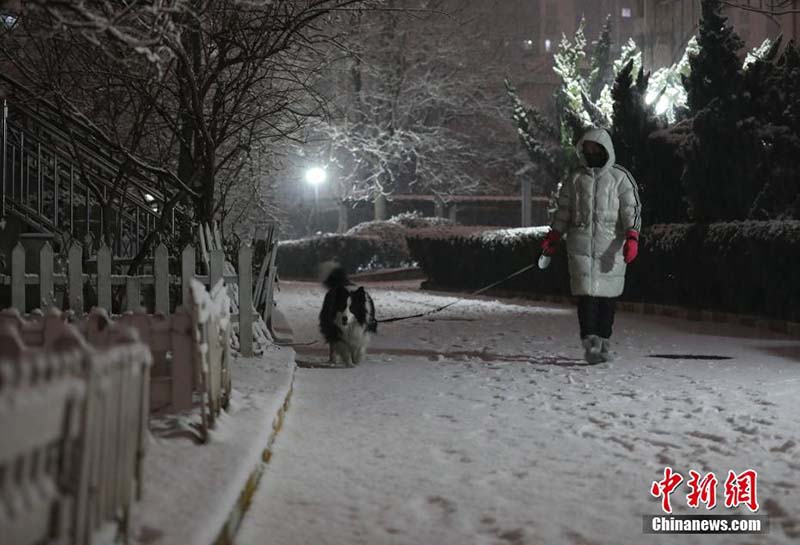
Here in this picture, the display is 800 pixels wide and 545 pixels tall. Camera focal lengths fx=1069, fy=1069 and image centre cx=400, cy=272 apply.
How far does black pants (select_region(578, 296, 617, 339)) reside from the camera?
11039mm

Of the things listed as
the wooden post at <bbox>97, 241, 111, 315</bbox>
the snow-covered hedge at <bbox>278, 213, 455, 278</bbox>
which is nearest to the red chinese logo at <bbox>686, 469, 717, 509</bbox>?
the wooden post at <bbox>97, 241, 111, 315</bbox>

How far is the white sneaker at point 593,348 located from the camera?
11.0 m

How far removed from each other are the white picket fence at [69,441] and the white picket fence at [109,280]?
5050 millimetres

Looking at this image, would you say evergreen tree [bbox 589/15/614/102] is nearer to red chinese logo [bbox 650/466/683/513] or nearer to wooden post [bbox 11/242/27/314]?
wooden post [bbox 11/242/27/314]

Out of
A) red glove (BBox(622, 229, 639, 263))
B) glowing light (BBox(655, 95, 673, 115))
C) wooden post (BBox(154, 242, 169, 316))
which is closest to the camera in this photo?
wooden post (BBox(154, 242, 169, 316))

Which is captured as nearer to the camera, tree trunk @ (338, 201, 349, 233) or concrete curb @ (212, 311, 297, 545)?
concrete curb @ (212, 311, 297, 545)

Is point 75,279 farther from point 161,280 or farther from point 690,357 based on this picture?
point 690,357

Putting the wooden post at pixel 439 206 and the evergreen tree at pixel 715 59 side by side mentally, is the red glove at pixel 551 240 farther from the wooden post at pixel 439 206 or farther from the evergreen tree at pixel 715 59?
the wooden post at pixel 439 206

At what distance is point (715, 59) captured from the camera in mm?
18156

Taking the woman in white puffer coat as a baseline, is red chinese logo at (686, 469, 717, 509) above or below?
below

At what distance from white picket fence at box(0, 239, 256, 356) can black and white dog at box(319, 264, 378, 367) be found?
3.07ft

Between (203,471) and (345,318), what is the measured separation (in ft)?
18.6

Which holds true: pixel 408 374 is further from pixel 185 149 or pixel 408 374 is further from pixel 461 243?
pixel 461 243

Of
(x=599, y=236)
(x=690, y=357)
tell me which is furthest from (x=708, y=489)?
(x=690, y=357)
